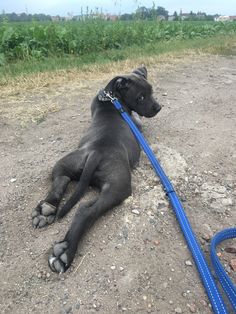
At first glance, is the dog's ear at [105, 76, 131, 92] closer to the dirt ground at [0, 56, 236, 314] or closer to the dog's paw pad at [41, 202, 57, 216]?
the dirt ground at [0, 56, 236, 314]

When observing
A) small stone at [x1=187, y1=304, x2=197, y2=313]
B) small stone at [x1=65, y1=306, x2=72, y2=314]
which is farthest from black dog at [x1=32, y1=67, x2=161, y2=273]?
small stone at [x1=187, y1=304, x2=197, y2=313]

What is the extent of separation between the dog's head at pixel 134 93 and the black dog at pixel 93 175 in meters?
0.34

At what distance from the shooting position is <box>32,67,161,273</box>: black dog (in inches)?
105

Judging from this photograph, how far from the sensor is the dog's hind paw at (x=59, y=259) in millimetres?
2551

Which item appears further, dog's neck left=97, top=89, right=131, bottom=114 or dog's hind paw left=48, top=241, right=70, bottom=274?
dog's neck left=97, top=89, right=131, bottom=114

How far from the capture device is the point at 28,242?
282cm

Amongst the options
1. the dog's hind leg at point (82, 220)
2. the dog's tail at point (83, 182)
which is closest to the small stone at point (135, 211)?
the dog's hind leg at point (82, 220)

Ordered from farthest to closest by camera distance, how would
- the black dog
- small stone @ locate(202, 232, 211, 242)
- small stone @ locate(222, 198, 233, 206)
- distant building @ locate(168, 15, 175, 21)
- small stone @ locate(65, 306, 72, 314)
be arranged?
distant building @ locate(168, 15, 175, 21), small stone @ locate(222, 198, 233, 206), small stone @ locate(202, 232, 211, 242), the black dog, small stone @ locate(65, 306, 72, 314)

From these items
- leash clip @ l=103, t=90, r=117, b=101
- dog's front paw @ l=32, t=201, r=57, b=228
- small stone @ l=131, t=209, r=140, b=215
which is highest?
leash clip @ l=103, t=90, r=117, b=101

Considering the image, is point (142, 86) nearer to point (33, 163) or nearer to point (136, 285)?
point (33, 163)

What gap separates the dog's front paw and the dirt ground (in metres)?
0.06

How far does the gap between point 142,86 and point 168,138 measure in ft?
2.21

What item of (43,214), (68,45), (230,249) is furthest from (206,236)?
(68,45)

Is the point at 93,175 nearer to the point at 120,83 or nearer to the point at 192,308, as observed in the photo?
the point at 192,308
